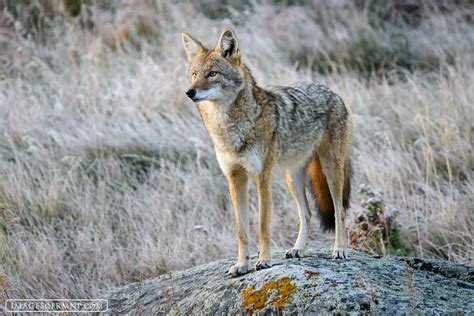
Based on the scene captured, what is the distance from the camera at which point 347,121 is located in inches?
197

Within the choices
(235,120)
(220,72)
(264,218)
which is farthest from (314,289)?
(220,72)

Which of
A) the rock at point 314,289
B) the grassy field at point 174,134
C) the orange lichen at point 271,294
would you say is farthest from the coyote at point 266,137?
the grassy field at point 174,134

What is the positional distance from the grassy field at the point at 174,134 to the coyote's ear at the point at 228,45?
5.49 ft

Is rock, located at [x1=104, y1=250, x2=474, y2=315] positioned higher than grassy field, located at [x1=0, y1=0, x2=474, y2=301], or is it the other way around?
grassy field, located at [x1=0, y1=0, x2=474, y2=301]

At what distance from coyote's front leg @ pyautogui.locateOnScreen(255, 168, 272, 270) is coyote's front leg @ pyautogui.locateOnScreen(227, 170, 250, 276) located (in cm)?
10

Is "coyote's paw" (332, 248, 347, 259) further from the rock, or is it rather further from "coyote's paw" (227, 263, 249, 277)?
"coyote's paw" (227, 263, 249, 277)

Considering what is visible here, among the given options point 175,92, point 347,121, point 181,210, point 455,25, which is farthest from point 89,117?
point 455,25

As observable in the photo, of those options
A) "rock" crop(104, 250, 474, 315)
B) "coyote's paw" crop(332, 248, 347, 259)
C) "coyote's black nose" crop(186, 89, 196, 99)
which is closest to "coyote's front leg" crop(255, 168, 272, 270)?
"rock" crop(104, 250, 474, 315)

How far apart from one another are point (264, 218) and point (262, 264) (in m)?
0.31

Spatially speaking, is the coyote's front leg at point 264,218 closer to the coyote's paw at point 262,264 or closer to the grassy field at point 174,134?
the coyote's paw at point 262,264

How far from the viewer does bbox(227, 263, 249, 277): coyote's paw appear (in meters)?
4.01

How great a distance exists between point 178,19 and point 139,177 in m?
4.48

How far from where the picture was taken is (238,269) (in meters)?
4.04

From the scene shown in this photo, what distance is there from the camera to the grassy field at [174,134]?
5.79m
